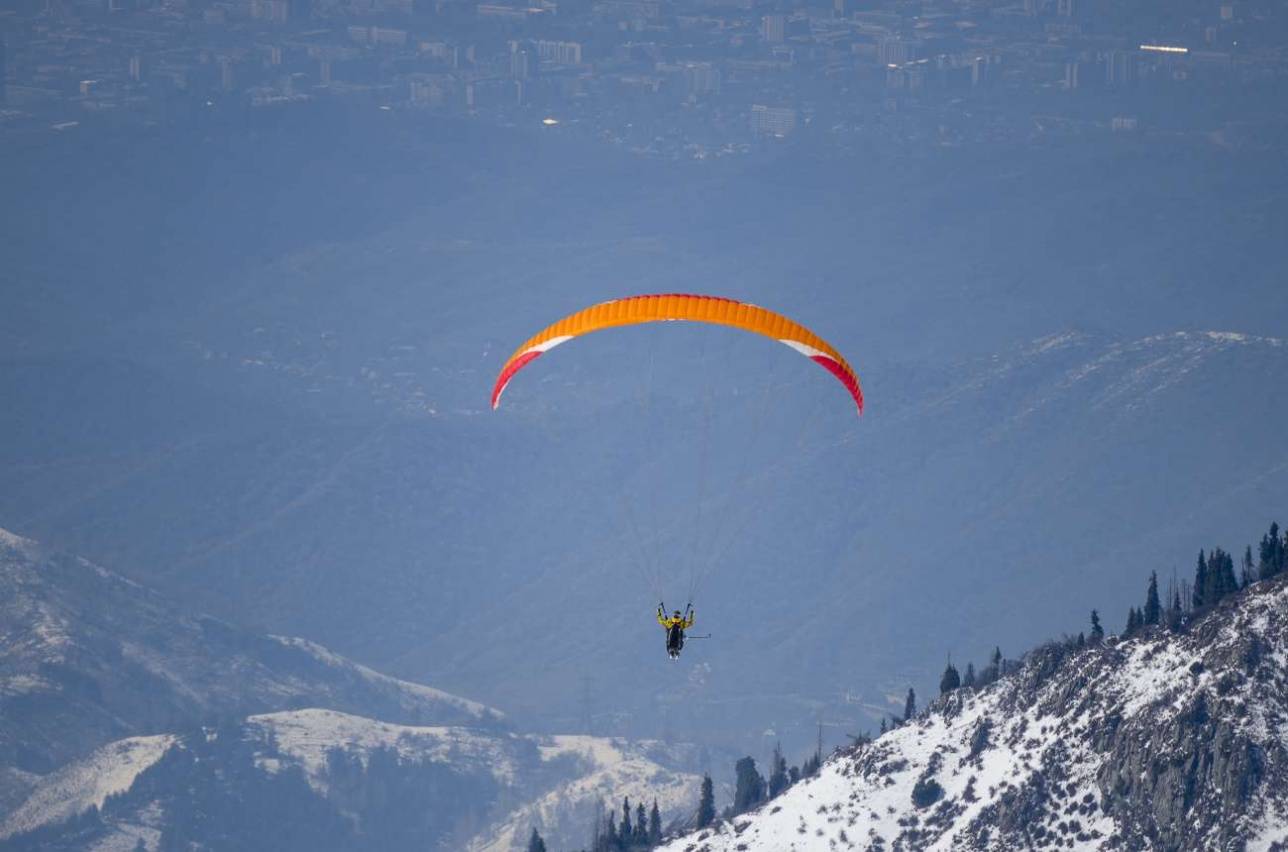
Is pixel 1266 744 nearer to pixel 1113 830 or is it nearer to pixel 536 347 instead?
pixel 1113 830

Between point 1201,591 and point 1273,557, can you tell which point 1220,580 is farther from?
point 1273,557

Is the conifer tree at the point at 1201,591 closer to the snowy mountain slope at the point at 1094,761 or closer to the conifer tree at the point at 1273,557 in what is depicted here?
the snowy mountain slope at the point at 1094,761

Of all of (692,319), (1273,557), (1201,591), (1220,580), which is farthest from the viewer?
(1273,557)

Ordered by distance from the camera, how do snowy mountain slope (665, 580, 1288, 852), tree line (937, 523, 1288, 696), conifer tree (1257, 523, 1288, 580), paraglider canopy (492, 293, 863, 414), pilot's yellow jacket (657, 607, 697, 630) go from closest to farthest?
pilot's yellow jacket (657, 607, 697, 630)
paraglider canopy (492, 293, 863, 414)
snowy mountain slope (665, 580, 1288, 852)
tree line (937, 523, 1288, 696)
conifer tree (1257, 523, 1288, 580)

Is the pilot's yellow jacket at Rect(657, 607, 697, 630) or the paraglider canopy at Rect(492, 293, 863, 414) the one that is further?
the paraglider canopy at Rect(492, 293, 863, 414)

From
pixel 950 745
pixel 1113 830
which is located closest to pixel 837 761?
pixel 950 745

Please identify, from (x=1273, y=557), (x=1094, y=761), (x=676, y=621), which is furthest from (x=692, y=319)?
(x=1273, y=557)

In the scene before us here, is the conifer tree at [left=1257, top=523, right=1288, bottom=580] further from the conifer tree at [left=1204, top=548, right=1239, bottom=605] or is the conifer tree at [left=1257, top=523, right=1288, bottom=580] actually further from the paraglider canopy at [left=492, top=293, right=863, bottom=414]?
the paraglider canopy at [left=492, top=293, right=863, bottom=414]

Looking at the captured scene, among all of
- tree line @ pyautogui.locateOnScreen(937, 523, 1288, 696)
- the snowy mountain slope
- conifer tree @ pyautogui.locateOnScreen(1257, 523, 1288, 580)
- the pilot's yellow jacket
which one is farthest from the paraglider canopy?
conifer tree @ pyautogui.locateOnScreen(1257, 523, 1288, 580)

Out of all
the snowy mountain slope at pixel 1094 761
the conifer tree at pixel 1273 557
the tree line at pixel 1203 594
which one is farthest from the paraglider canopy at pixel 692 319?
the conifer tree at pixel 1273 557

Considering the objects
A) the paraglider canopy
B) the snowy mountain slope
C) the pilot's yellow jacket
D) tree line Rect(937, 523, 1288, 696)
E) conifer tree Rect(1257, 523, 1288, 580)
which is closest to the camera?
the pilot's yellow jacket
